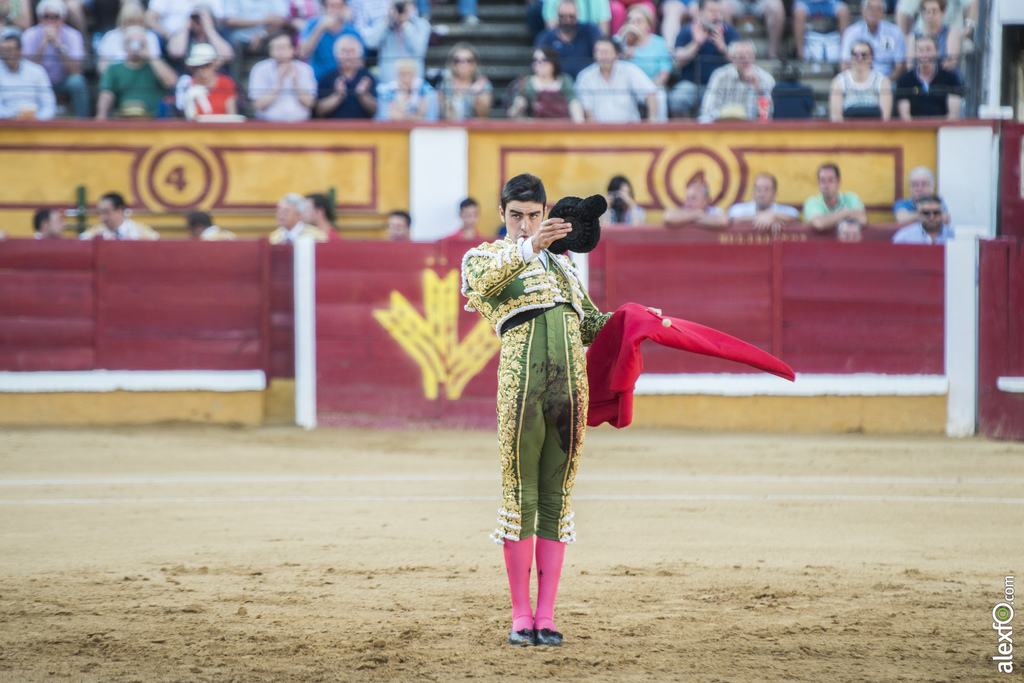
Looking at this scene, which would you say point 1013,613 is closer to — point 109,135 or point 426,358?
point 426,358

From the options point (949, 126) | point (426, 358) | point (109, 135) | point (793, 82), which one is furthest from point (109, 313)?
point (949, 126)

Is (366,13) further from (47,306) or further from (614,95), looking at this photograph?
(47,306)

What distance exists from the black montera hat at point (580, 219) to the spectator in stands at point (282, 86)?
6323 mm

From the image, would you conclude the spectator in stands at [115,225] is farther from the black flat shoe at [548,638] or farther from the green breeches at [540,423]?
the black flat shoe at [548,638]

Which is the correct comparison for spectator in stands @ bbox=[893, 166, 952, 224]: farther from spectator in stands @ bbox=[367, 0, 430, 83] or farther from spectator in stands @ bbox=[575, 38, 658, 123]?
spectator in stands @ bbox=[367, 0, 430, 83]

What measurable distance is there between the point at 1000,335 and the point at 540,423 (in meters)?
5.65

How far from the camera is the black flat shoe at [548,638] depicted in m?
3.02

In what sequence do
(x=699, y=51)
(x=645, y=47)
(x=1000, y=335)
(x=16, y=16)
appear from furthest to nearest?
(x=16, y=16) → (x=645, y=47) → (x=699, y=51) → (x=1000, y=335)

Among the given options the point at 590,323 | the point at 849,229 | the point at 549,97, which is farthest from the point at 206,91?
the point at 590,323

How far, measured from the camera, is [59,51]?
926cm

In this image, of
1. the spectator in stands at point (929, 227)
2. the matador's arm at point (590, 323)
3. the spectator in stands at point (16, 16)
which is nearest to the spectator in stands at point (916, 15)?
the spectator in stands at point (929, 227)

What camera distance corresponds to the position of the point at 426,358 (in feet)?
26.1

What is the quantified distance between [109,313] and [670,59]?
15.6 ft

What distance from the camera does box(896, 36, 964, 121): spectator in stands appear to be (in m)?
8.56
